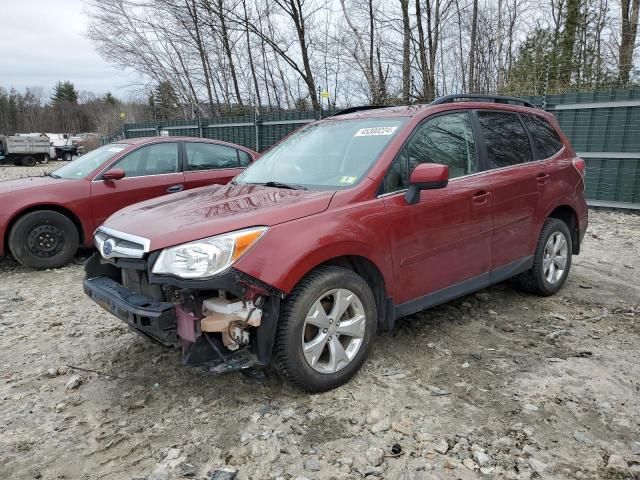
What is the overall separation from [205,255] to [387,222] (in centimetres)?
119

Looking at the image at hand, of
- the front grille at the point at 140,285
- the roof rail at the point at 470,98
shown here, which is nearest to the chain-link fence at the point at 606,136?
the roof rail at the point at 470,98

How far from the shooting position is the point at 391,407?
283cm

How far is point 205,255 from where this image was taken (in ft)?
8.38

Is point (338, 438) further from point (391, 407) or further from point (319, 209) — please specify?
point (319, 209)

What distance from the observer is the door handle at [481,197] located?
3.66 m

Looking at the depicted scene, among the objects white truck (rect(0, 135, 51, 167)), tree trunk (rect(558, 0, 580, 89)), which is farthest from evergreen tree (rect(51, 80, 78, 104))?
tree trunk (rect(558, 0, 580, 89))

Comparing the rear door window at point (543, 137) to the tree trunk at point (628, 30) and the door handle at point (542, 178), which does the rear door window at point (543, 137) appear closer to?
the door handle at point (542, 178)

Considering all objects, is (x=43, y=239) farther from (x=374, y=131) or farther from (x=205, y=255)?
(x=374, y=131)

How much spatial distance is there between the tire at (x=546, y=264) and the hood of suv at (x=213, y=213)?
7.90 ft

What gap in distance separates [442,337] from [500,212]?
3.61ft

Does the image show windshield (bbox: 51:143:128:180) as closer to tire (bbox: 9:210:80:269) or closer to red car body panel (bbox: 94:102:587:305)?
tire (bbox: 9:210:80:269)

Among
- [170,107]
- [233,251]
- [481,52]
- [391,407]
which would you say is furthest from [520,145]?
[170,107]

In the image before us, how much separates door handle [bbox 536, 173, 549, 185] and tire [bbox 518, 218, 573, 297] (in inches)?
16.1

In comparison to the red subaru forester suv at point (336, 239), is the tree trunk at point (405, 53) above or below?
above
